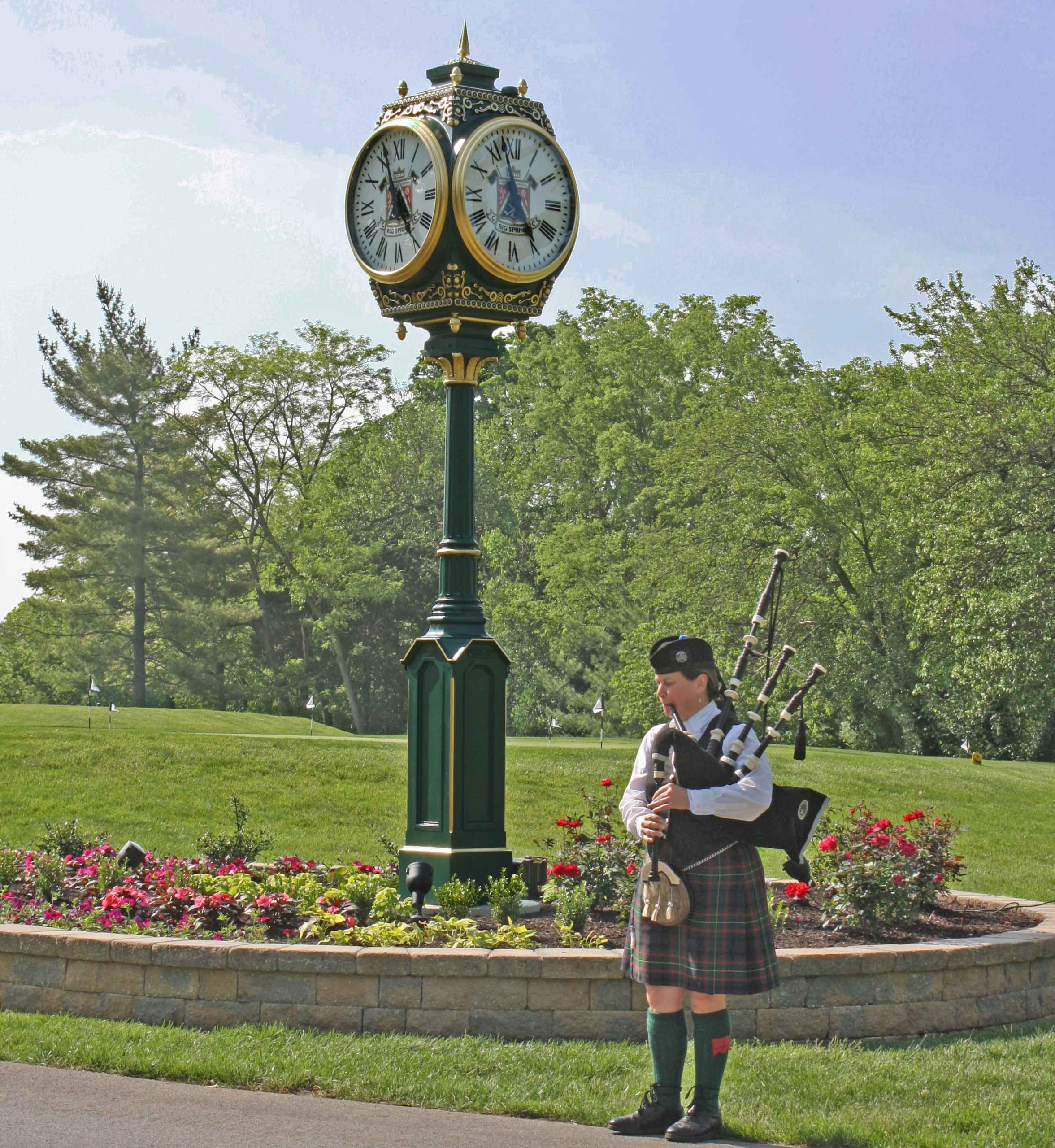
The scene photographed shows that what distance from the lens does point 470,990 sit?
709 cm

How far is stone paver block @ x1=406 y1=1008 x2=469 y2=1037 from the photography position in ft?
23.1

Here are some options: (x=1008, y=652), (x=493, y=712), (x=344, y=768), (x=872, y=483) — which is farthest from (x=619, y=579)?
(x=493, y=712)

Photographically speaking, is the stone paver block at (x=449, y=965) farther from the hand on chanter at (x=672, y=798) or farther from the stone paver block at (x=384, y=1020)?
the hand on chanter at (x=672, y=798)

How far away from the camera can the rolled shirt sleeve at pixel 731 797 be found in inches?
215

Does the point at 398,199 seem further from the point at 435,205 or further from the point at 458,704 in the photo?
the point at 458,704

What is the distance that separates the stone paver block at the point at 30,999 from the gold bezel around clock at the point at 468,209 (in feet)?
16.0

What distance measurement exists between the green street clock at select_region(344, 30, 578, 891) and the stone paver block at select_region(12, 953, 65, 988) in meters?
2.12

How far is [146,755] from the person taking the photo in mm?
16328

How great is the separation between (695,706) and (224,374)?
140ft

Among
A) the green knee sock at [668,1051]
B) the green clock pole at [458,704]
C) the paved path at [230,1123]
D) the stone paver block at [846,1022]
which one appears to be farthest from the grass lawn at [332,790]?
the green knee sock at [668,1051]

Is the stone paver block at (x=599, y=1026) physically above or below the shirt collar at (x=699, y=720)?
below

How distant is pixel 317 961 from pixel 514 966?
95cm

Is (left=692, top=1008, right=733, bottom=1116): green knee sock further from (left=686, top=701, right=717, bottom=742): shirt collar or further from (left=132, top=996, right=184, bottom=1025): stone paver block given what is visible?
(left=132, top=996, right=184, bottom=1025): stone paver block

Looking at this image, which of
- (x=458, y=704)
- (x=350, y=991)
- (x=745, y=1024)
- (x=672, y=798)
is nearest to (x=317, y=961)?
(x=350, y=991)
